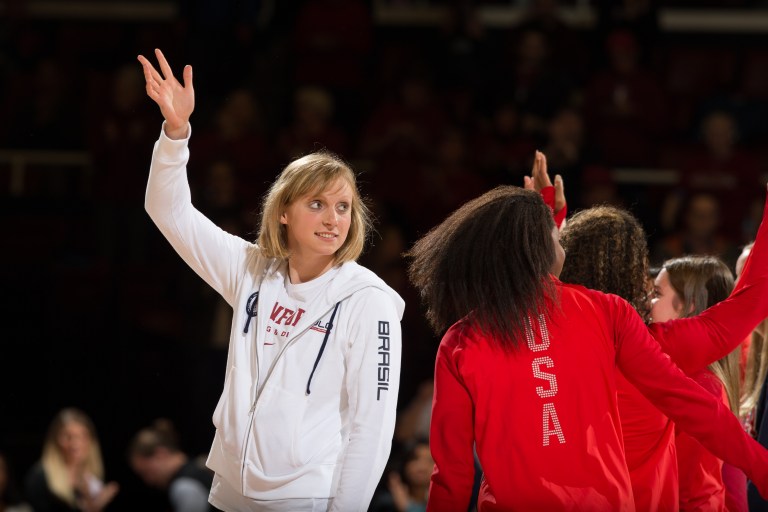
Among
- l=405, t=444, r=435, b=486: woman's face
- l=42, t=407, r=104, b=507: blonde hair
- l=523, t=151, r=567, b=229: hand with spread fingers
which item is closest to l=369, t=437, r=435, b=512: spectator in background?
l=405, t=444, r=435, b=486: woman's face

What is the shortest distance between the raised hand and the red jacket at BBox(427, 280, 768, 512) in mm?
963

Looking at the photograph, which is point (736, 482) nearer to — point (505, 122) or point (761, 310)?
point (761, 310)

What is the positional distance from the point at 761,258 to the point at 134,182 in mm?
5456

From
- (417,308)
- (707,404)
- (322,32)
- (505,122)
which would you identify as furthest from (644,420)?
(322,32)

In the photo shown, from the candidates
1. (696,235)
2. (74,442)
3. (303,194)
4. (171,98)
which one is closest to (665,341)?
(303,194)

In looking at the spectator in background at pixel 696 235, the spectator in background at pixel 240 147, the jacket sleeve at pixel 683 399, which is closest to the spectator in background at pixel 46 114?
the spectator in background at pixel 240 147

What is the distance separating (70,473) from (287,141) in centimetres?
261

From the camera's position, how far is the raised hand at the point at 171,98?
2957 mm

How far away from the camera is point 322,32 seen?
8.44m

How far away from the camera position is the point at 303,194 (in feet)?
9.89

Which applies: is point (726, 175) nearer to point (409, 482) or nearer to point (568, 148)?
point (568, 148)

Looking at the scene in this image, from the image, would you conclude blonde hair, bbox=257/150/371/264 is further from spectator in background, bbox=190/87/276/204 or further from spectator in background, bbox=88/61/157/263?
spectator in background, bbox=88/61/157/263

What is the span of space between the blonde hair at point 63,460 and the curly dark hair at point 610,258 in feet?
13.9

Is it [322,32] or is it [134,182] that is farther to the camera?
[322,32]
